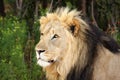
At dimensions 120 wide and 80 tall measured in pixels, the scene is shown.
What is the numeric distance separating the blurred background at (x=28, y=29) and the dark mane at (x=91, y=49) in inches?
37.9

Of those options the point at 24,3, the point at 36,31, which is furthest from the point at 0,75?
the point at 24,3

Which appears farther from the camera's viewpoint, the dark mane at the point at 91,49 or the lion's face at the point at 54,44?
the dark mane at the point at 91,49

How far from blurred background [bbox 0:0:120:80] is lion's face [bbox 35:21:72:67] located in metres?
1.06

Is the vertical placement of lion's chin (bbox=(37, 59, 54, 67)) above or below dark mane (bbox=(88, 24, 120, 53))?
below

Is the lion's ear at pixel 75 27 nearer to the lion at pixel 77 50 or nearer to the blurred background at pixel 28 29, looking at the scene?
the lion at pixel 77 50

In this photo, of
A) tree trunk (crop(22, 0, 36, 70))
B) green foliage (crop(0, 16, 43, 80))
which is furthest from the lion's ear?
tree trunk (crop(22, 0, 36, 70))

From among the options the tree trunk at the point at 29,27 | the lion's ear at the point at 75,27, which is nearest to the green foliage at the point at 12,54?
the tree trunk at the point at 29,27

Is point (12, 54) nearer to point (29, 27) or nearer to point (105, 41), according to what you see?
point (29, 27)

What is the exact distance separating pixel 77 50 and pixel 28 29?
3.09 m

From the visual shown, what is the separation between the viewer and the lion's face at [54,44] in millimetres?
4895

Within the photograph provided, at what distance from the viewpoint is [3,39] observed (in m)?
7.07

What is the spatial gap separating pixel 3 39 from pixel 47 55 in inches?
90.3

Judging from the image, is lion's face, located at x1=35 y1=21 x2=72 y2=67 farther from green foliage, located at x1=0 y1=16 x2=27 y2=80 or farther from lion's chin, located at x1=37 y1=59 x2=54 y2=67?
green foliage, located at x1=0 y1=16 x2=27 y2=80

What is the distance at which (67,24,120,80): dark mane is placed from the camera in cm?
500
